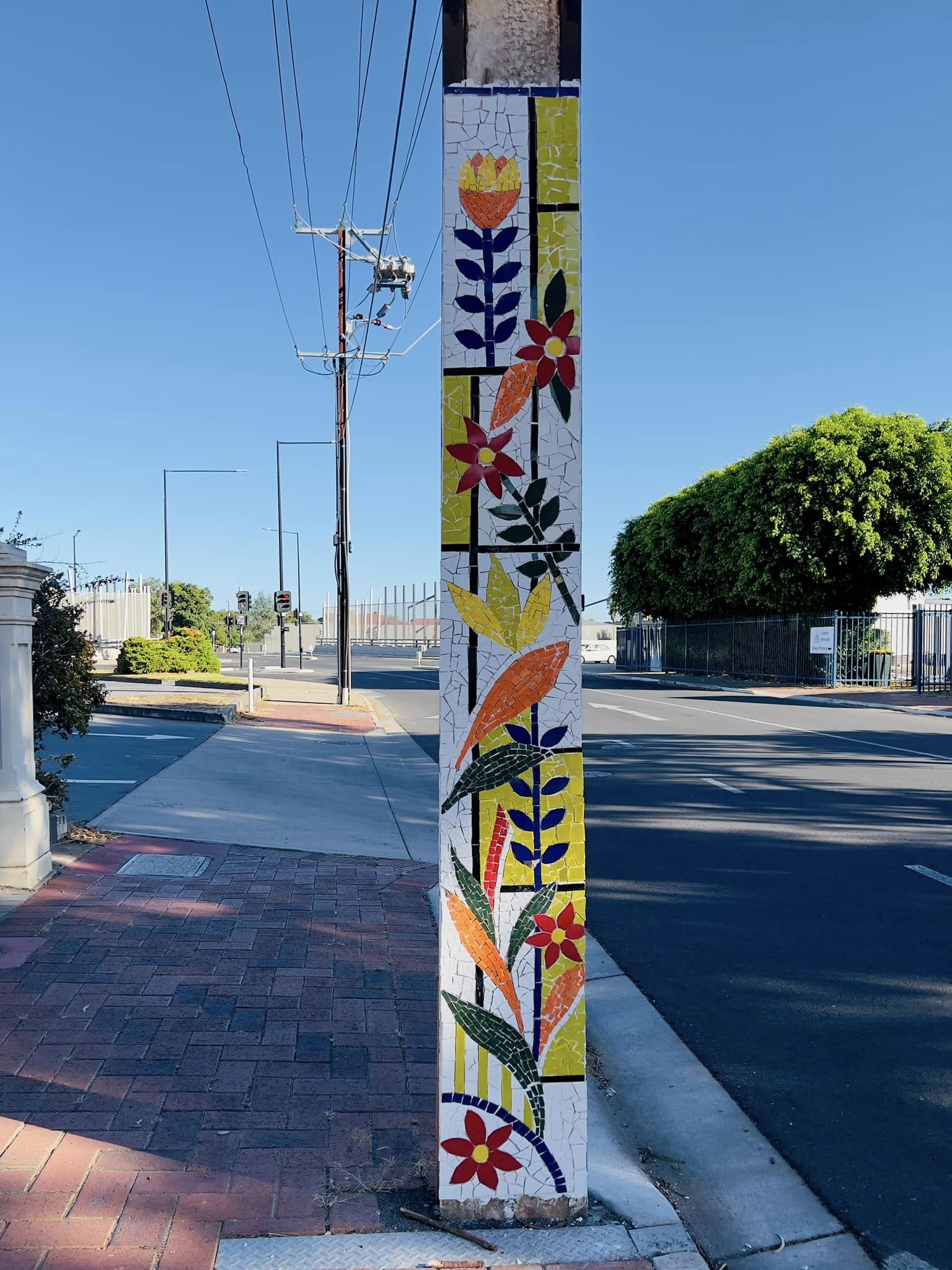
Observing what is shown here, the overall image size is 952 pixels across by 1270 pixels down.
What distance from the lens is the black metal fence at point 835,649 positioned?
3012 cm

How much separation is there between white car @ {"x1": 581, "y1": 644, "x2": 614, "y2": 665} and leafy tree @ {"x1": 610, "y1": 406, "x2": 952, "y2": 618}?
32268 mm

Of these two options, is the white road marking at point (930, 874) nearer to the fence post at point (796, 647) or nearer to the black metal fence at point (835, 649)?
the black metal fence at point (835, 649)

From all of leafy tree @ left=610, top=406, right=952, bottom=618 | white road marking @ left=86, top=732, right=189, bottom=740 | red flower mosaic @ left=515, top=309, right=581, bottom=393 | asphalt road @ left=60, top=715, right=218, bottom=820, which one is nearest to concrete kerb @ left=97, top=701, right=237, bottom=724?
asphalt road @ left=60, top=715, right=218, bottom=820

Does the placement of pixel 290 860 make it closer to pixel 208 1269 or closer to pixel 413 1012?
pixel 413 1012

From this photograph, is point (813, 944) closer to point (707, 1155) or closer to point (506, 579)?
point (707, 1155)

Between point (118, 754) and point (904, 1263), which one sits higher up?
point (118, 754)

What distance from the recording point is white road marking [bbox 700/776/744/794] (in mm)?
11164

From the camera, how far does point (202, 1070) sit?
3842 millimetres

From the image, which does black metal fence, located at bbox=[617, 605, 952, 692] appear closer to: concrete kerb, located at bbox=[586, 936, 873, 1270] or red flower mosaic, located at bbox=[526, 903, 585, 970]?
concrete kerb, located at bbox=[586, 936, 873, 1270]

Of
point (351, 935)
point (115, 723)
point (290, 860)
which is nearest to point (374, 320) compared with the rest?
point (115, 723)

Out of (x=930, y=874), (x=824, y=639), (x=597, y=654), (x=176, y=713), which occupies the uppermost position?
(x=824, y=639)

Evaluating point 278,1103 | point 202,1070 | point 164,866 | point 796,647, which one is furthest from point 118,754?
point 796,647

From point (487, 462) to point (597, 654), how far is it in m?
68.6

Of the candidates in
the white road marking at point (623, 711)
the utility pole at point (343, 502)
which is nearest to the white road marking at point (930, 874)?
the white road marking at point (623, 711)
